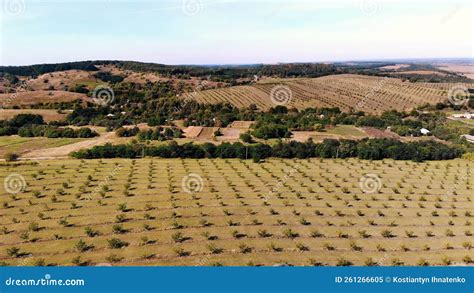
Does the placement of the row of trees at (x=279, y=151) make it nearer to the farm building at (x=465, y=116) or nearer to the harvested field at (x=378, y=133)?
the harvested field at (x=378, y=133)

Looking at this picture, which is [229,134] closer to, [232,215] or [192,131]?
[192,131]

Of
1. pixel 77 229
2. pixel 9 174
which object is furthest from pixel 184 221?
pixel 9 174

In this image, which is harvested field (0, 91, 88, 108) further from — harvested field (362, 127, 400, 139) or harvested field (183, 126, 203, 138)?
harvested field (362, 127, 400, 139)

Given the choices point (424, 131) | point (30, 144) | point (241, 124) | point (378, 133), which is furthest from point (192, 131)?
point (424, 131)

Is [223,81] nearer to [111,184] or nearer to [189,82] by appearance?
[189,82]

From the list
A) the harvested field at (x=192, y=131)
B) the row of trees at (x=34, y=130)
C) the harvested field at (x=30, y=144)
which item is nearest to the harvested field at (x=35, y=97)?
the row of trees at (x=34, y=130)
